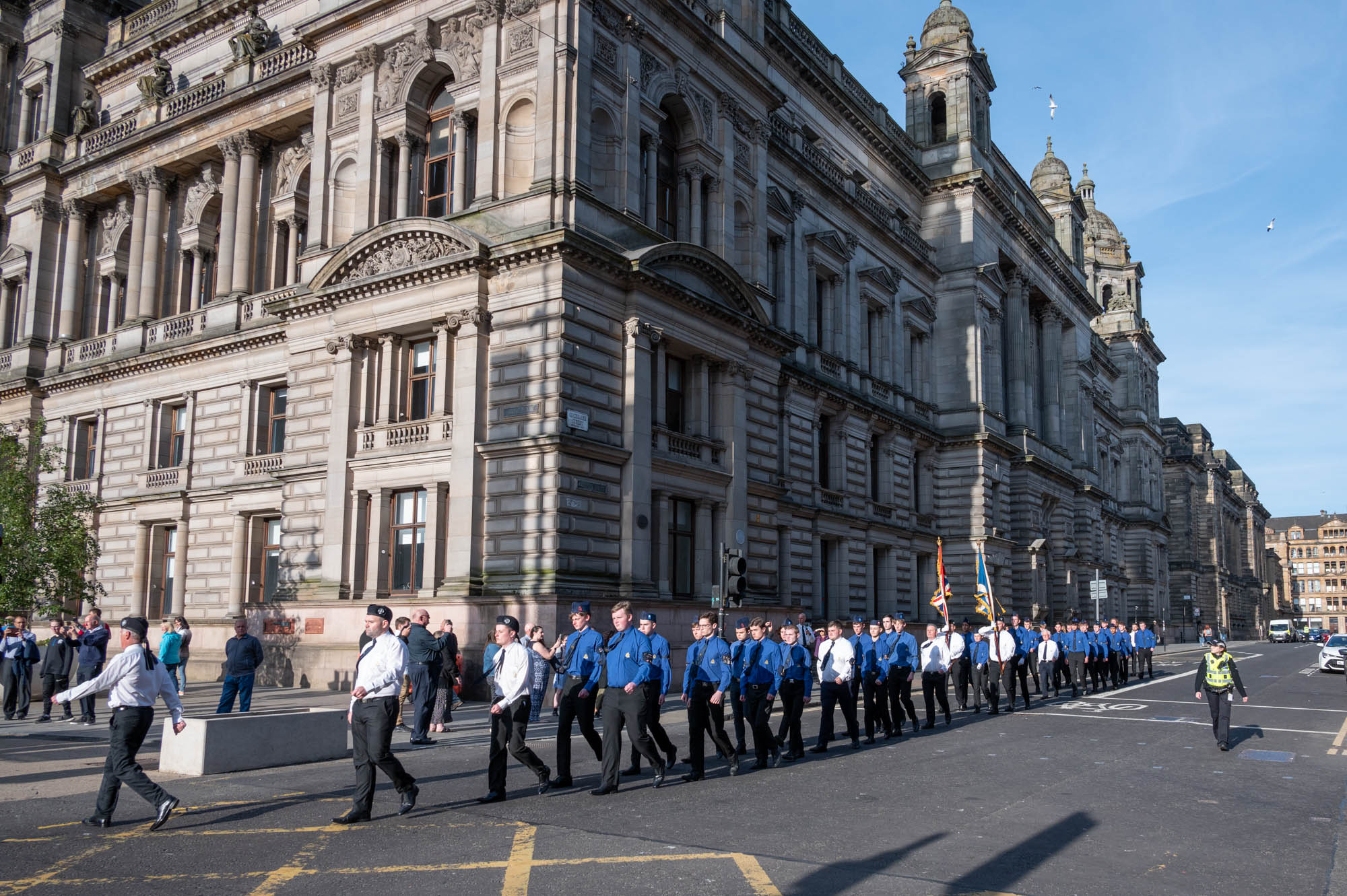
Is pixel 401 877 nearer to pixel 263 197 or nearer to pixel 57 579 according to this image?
pixel 57 579

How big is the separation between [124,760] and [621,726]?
16.8ft

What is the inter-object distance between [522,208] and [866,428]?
796 inches

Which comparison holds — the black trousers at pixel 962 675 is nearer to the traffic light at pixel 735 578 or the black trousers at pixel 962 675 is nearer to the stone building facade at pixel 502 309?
the traffic light at pixel 735 578

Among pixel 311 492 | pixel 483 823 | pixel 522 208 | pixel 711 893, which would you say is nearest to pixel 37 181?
pixel 311 492

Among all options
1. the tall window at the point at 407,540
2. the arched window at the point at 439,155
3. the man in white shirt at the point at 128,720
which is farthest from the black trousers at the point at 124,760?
the arched window at the point at 439,155

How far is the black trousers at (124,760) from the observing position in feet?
32.2

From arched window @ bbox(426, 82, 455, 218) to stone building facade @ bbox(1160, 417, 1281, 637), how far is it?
81.7m

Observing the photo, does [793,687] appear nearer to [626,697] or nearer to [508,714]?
[626,697]

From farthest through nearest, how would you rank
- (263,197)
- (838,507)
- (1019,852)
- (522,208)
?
(838,507) → (263,197) → (522,208) → (1019,852)

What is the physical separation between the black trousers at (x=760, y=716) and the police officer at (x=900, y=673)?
4508 millimetres

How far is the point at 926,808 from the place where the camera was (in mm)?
11344

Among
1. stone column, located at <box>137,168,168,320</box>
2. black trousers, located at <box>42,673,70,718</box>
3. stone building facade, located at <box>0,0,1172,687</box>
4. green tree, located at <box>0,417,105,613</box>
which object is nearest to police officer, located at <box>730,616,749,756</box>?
stone building facade, located at <box>0,0,1172,687</box>

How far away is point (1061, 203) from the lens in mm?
70688

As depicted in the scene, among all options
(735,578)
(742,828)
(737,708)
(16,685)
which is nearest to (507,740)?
(742,828)
